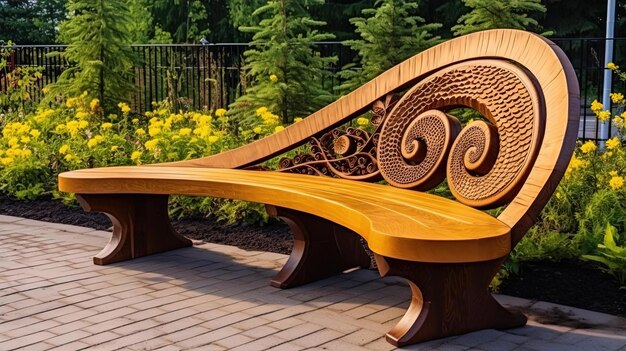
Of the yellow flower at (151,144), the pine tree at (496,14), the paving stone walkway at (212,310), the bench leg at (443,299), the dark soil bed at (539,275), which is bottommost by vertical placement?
the paving stone walkway at (212,310)

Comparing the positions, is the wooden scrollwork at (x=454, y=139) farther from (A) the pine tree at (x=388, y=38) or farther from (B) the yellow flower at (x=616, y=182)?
(A) the pine tree at (x=388, y=38)

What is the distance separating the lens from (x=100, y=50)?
9828 millimetres

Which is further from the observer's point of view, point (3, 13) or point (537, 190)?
point (3, 13)

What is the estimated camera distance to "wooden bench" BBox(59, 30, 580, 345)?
3297 millimetres

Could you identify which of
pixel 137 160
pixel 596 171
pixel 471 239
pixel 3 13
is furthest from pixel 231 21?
pixel 471 239

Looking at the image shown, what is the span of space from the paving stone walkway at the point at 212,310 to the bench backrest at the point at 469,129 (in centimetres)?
59

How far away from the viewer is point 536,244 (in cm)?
463

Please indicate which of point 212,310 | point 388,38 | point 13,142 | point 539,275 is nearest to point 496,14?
point 388,38

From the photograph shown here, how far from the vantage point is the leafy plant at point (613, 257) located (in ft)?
13.5

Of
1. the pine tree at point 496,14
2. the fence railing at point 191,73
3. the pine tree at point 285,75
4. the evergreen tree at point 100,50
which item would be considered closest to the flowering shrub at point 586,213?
the pine tree at point 496,14

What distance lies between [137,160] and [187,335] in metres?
3.63

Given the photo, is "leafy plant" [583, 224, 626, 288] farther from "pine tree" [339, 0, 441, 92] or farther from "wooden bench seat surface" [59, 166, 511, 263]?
"pine tree" [339, 0, 441, 92]

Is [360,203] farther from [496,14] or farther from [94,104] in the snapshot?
[94,104]

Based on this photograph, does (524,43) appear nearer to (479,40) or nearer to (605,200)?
(479,40)
